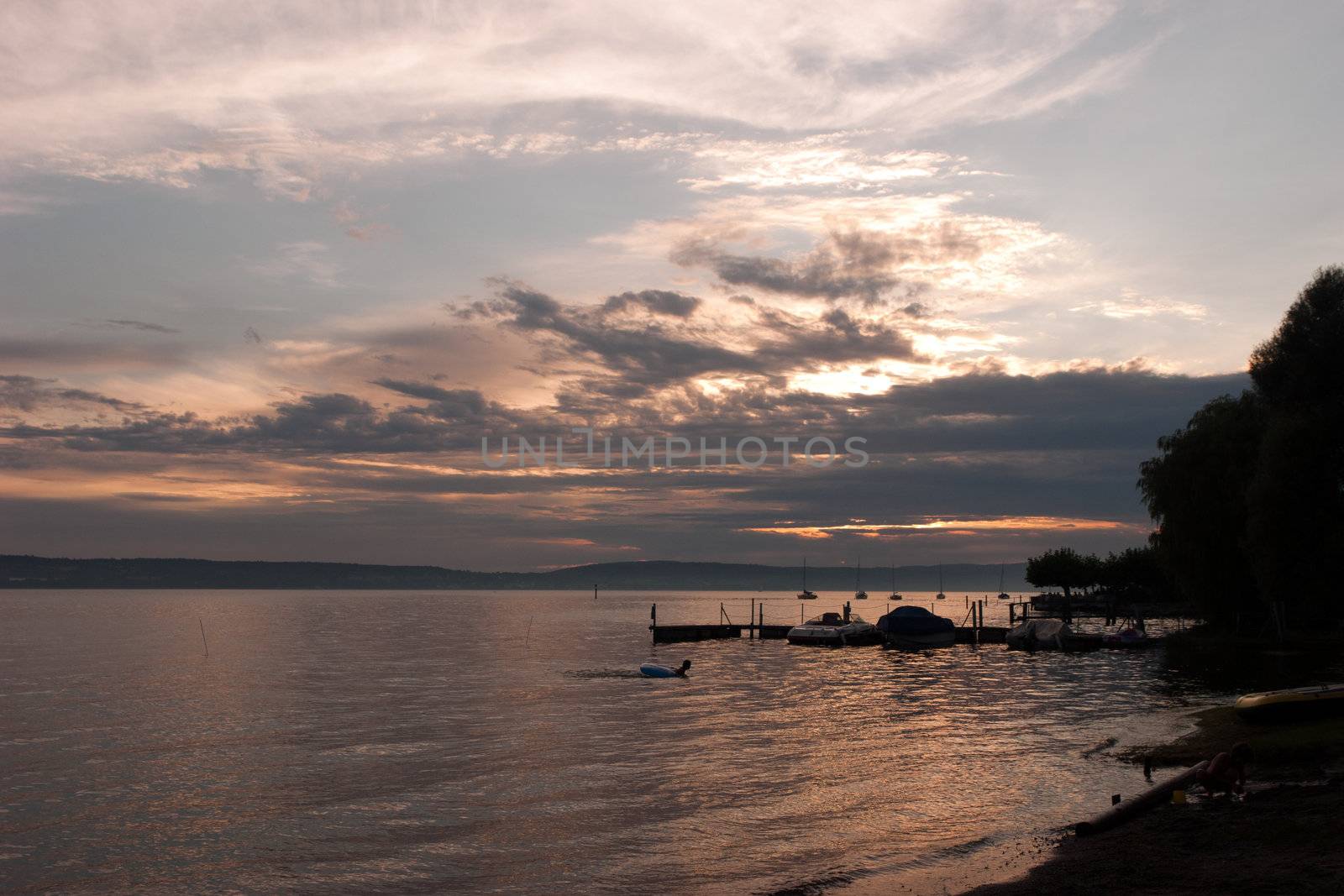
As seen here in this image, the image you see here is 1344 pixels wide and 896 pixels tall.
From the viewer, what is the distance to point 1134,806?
21.2 m

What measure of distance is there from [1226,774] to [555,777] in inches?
715

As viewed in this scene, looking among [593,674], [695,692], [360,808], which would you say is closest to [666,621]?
[593,674]

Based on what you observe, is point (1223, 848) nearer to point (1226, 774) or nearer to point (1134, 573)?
point (1226, 774)

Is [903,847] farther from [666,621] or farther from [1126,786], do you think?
[666,621]

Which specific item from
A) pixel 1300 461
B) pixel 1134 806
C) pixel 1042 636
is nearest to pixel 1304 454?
pixel 1300 461

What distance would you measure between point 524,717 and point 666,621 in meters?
136

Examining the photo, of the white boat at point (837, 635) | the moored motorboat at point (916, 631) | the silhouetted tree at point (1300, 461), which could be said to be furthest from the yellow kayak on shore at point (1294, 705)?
the white boat at point (837, 635)

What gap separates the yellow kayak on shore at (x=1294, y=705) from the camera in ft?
102

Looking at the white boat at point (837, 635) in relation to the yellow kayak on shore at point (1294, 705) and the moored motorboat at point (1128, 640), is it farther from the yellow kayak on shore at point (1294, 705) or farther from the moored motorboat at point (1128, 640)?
the yellow kayak on shore at point (1294, 705)

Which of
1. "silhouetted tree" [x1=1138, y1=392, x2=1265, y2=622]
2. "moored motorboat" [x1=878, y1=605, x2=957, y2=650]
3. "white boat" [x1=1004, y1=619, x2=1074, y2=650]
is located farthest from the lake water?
"moored motorboat" [x1=878, y1=605, x2=957, y2=650]

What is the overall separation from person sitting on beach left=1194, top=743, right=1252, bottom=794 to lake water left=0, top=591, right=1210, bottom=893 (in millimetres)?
3433

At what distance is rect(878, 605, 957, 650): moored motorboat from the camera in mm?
93562

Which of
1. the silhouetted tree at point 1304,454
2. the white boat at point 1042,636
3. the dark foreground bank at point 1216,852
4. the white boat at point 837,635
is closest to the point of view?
the dark foreground bank at point 1216,852

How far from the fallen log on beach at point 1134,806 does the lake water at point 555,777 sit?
1.35 metres
